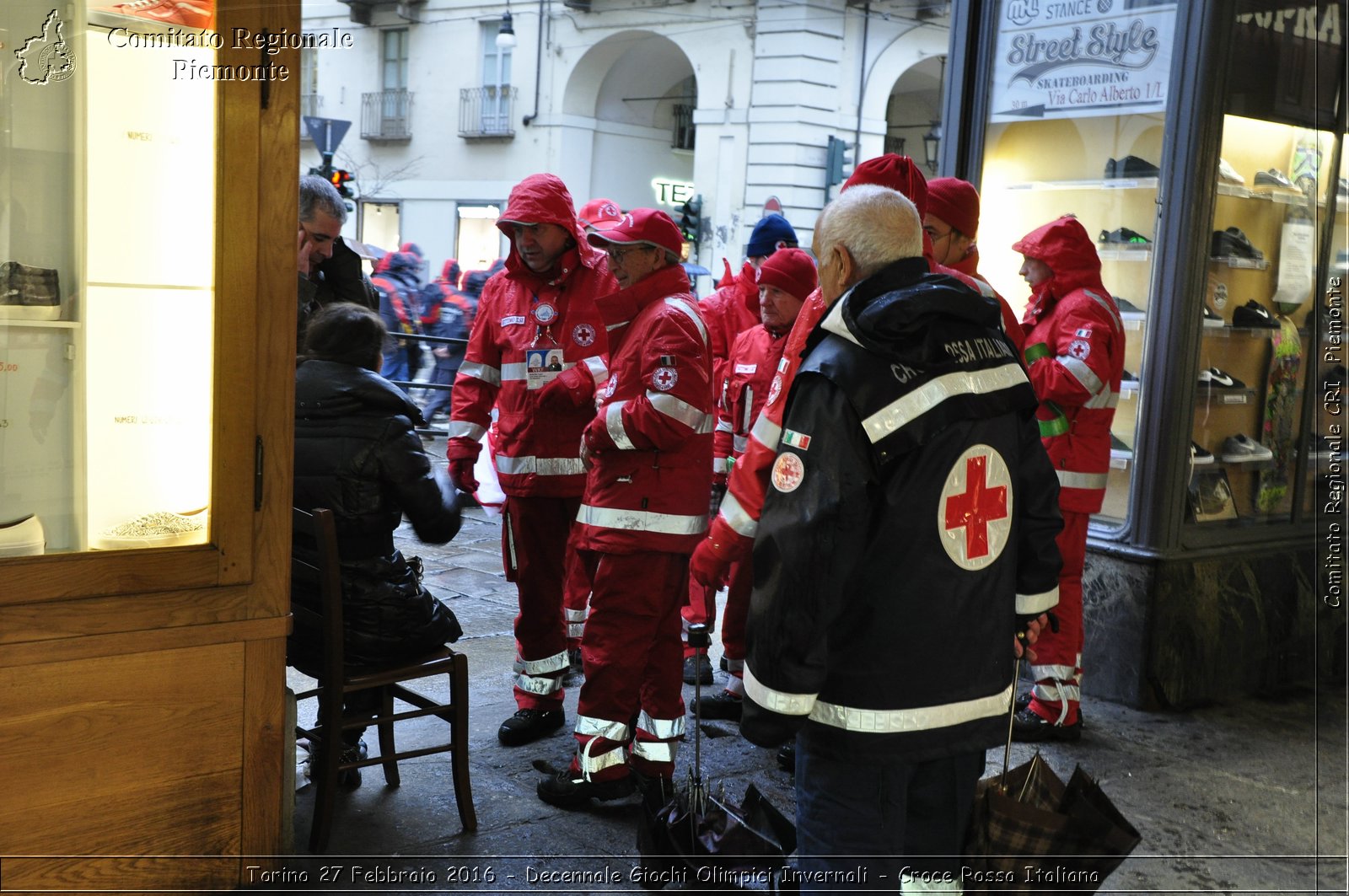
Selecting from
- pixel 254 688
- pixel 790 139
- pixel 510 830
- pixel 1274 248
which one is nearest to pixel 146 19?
pixel 254 688

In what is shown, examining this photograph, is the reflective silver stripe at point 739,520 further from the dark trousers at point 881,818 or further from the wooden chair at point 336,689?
the wooden chair at point 336,689

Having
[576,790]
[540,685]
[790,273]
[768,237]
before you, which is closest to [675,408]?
[790,273]

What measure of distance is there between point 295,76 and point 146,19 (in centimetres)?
40

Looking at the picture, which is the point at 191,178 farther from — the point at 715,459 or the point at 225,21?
the point at 715,459

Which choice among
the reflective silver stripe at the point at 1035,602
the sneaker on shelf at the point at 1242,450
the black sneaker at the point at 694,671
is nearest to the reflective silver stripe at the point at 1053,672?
the black sneaker at the point at 694,671

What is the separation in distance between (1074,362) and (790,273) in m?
1.30

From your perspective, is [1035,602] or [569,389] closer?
[1035,602]

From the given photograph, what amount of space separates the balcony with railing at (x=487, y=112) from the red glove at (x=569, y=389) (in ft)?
72.9

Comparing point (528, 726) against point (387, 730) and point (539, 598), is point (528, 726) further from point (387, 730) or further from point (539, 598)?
point (387, 730)

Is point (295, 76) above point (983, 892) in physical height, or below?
above

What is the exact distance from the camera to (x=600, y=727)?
168 inches

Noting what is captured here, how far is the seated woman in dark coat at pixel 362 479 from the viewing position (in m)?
3.88

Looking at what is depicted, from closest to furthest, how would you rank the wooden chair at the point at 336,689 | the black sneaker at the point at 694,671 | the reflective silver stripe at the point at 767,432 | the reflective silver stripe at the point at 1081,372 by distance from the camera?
the reflective silver stripe at the point at 767,432 → the wooden chair at the point at 336,689 → the reflective silver stripe at the point at 1081,372 → the black sneaker at the point at 694,671

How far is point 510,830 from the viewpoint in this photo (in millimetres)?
4082
